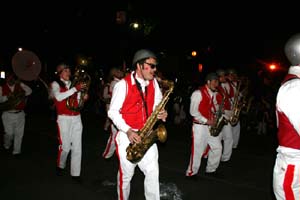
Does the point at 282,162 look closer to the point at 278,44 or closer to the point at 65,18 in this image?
the point at 278,44

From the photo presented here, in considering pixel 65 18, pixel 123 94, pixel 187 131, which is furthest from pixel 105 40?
pixel 123 94

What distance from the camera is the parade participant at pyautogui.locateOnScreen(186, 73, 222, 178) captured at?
21.2ft

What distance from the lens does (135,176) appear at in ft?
22.6

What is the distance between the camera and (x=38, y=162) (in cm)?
797

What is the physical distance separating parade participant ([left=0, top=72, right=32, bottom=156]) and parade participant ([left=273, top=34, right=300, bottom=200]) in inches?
263

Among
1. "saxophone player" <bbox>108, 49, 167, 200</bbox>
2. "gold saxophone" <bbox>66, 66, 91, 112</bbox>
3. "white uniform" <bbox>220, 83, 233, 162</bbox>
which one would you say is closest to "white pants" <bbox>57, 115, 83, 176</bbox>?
"gold saxophone" <bbox>66, 66, 91, 112</bbox>

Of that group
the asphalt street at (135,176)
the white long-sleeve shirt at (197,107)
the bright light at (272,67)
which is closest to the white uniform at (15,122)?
the asphalt street at (135,176)

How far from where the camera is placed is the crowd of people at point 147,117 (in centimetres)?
318

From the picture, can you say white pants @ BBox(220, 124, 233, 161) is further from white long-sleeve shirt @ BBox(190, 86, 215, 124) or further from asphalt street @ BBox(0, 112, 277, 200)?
white long-sleeve shirt @ BBox(190, 86, 215, 124)

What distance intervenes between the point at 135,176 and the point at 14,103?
3.57m

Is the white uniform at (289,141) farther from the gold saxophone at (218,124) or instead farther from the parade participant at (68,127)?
the parade participant at (68,127)

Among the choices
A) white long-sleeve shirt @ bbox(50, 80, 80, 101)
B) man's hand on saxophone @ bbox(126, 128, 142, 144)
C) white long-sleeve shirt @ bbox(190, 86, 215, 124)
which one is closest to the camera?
man's hand on saxophone @ bbox(126, 128, 142, 144)

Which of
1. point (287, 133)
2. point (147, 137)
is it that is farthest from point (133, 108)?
point (287, 133)

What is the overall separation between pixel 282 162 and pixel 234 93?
17.2 ft
